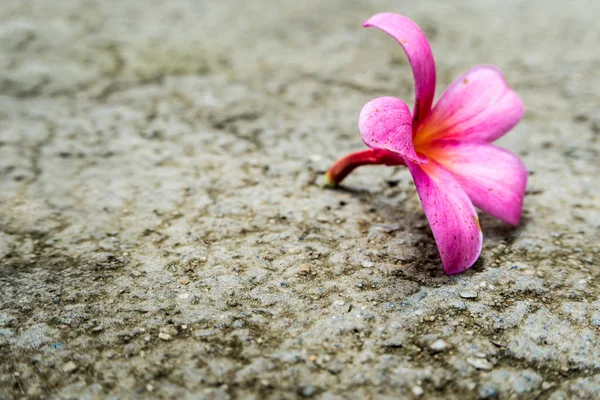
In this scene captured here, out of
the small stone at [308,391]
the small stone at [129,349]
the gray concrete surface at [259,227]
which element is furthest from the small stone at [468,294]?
the small stone at [129,349]

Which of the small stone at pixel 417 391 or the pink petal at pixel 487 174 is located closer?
the small stone at pixel 417 391

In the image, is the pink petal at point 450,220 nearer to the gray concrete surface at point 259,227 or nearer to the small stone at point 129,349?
the gray concrete surface at point 259,227

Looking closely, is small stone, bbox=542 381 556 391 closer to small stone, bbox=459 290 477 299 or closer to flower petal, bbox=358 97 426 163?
small stone, bbox=459 290 477 299

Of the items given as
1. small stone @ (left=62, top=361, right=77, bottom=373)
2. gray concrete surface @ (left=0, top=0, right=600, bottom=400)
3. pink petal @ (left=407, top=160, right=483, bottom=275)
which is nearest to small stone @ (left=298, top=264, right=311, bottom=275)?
gray concrete surface @ (left=0, top=0, right=600, bottom=400)

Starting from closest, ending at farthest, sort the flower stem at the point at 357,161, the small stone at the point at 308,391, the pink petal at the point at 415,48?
the small stone at the point at 308,391 → the pink petal at the point at 415,48 → the flower stem at the point at 357,161

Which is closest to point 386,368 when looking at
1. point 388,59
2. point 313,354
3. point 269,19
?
point 313,354

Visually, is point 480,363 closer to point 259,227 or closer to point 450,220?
point 450,220

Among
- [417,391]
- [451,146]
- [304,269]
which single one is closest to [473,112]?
[451,146]
